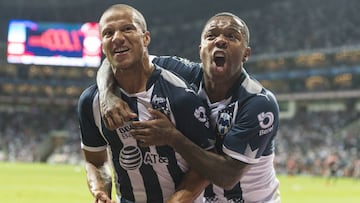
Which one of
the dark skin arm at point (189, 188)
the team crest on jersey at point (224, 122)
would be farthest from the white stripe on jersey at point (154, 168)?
the team crest on jersey at point (224, 122)

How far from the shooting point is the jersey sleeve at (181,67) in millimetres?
4930

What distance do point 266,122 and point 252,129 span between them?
0.14m

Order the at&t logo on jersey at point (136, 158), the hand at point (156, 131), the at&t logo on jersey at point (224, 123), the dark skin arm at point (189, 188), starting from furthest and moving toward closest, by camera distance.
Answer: the at&t logo on jersey at point (224, 123) → the at&t logo on jersey at point (136, 158) → the dark skin arm at point (189, 188) → the hand at point (156, 131)

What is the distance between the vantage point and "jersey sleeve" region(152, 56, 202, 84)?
194 inches

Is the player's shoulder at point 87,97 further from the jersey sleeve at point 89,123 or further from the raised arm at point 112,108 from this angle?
the raised arm at point 112,108

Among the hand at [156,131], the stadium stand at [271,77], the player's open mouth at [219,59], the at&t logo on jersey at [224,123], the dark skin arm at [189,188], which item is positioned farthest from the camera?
the stadium stand at [271,77]

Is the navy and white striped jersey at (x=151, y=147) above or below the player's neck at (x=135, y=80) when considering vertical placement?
below

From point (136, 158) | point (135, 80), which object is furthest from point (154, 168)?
point (135, 80)

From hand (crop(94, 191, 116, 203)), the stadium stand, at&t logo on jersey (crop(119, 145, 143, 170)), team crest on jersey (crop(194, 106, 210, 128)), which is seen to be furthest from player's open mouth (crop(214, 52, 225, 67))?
the stadium stand

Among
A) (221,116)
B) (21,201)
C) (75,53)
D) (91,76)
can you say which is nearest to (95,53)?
(75,53)

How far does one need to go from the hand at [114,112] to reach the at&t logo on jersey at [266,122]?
97cm

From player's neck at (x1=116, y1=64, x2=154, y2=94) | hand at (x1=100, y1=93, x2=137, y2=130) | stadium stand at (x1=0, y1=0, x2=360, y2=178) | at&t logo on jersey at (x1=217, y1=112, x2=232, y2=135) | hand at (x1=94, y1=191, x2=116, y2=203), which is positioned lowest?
stadium stand at (x1=0, y1=0, x2=360, y2=178)

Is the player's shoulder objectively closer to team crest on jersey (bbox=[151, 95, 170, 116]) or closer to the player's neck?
the player's neck

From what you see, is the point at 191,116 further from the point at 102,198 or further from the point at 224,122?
the point at 102,198
